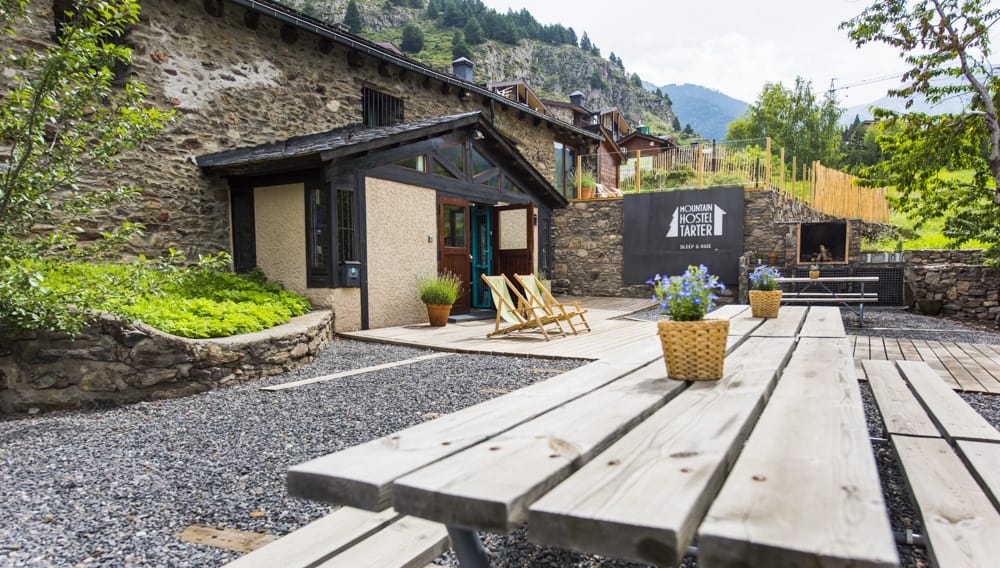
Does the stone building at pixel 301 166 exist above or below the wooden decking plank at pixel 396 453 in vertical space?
above

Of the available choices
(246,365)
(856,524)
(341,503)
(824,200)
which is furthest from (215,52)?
(824,200)

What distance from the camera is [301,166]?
239 inches

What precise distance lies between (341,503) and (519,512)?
289 mm

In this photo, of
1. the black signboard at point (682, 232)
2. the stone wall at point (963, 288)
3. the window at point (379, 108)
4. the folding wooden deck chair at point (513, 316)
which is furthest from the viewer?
the black signboard at point (682, 232)

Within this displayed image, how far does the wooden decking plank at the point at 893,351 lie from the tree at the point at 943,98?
4079mm

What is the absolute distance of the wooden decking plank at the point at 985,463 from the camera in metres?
1.38

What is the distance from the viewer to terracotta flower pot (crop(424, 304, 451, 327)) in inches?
281

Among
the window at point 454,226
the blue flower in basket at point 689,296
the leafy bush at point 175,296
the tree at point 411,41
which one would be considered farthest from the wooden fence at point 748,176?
the tree at point 411,41

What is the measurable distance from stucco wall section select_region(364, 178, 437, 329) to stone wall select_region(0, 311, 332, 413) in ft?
9.49

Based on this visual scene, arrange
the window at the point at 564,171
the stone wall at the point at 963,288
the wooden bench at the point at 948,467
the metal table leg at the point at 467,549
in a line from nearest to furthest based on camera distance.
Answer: the metal table leg at the point at 467,549 < the wooden bench at the point at 948,467 < the stone wall at the point at 963,288 < the window at the point at 564,171

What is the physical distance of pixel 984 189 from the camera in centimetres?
827

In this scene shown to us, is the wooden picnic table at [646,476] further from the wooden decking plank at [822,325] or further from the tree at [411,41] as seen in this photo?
the tree at [411,41]

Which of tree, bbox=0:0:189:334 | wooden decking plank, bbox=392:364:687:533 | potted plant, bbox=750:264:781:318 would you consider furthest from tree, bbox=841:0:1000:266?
tree, bbox=0:0:189:334

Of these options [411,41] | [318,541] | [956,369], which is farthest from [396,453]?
[411,41]
